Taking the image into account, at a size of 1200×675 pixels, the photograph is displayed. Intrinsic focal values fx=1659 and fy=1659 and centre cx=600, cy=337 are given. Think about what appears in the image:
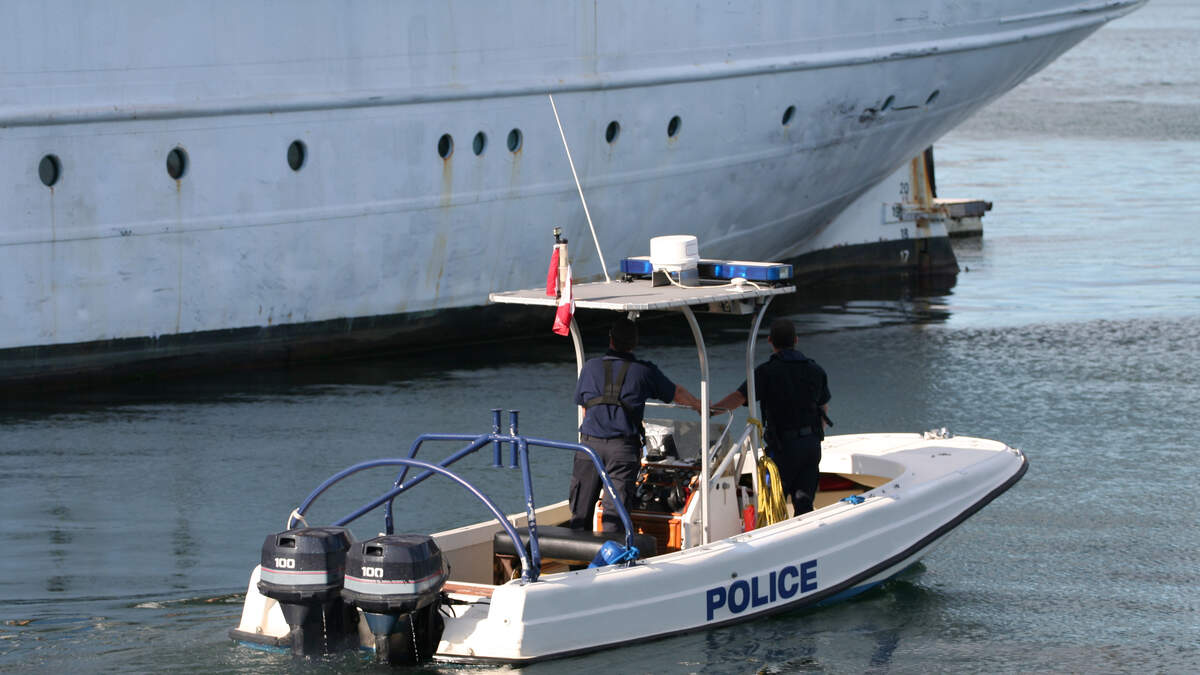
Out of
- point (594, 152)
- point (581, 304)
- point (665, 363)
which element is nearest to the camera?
point (581, 304)

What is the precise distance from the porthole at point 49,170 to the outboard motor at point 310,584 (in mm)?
8056

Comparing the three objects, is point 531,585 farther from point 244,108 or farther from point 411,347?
point 411,347

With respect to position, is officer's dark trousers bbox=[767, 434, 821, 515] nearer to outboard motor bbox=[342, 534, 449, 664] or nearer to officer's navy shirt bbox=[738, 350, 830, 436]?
officer's navy shirt bbox=[738, 350, 830, 436]

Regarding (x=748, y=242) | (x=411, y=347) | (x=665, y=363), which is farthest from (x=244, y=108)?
(x=748, y=242)

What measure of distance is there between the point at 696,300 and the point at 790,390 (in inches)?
36.0

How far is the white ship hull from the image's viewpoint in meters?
14.7

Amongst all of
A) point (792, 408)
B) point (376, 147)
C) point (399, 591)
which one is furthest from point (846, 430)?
point (399, 591)

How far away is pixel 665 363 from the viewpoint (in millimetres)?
16547

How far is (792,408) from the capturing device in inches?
352

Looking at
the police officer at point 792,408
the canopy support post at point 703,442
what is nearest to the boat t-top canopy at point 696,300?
the canopy support post at point 703,442

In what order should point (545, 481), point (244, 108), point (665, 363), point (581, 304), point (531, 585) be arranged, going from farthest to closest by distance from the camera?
point (665, 363) → point (244, 108) → point (545, 481) → point (581, 304) → point (531, 585)

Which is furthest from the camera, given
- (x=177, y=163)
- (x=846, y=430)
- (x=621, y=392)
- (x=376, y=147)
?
(x=376, y=147)

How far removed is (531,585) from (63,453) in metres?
6.53

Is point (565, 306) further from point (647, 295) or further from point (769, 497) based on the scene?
point (769, 497)
